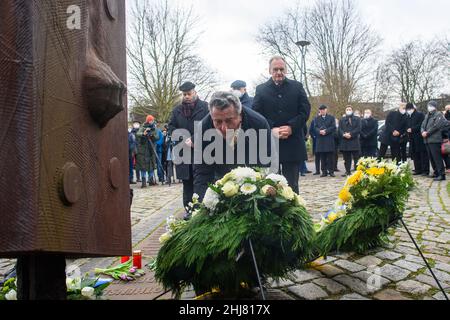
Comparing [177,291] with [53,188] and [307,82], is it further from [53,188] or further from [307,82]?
[307,82]

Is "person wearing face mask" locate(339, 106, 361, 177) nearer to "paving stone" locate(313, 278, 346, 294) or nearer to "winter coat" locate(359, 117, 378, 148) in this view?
"winter coat" locate(359, 117, 378, 148)

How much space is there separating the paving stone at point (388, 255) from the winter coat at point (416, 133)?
8632mm

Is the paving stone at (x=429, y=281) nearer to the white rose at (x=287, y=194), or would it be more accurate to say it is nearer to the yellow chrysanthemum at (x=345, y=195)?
the yellow chrysanthemum at (x=345, y=195)

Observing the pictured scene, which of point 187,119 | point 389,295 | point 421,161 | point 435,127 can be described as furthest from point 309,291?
point 421,161

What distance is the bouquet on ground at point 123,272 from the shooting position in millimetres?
3517

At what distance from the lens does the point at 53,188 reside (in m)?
1.33

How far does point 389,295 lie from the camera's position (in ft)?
9.41

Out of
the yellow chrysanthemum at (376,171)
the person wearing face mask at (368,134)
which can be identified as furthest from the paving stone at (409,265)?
the person wearing face mask at (368,134)

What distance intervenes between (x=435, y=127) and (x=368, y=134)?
9.59ft

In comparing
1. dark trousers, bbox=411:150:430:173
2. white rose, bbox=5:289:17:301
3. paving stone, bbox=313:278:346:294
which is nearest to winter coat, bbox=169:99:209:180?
paving stone, bbox=313:278:346:294

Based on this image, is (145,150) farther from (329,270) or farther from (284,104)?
(329,270)

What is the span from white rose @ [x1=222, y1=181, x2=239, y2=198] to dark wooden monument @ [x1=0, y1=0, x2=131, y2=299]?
2.80 ft

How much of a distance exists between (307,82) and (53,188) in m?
29.1
